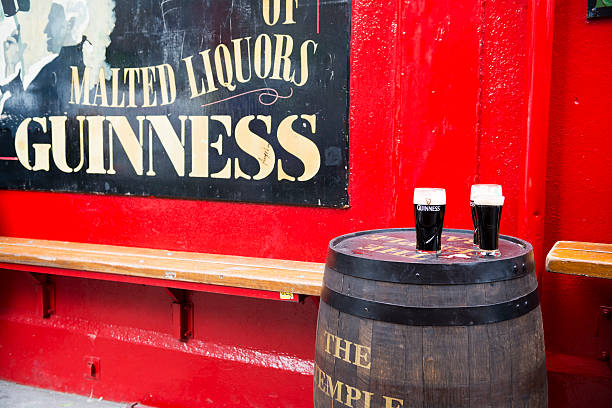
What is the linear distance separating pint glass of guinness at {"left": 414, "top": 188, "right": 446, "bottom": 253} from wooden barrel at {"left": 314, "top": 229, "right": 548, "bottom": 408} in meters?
0.07

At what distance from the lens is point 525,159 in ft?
7.75

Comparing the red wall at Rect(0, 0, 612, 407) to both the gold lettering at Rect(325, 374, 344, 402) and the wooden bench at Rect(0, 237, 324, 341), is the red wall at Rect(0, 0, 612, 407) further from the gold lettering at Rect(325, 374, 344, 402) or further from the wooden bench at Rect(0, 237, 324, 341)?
the gold lettering at Rect(325, 374, 344, 402)

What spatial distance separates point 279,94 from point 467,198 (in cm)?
114

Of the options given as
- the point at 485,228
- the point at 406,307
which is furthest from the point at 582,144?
the point at 406,307

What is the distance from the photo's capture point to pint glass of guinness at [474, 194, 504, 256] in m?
1.73

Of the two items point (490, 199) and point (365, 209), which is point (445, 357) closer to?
point (490, 199)

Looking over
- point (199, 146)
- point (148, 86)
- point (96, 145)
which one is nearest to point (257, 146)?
point (199, 146)

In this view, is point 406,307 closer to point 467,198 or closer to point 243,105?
point 467,198

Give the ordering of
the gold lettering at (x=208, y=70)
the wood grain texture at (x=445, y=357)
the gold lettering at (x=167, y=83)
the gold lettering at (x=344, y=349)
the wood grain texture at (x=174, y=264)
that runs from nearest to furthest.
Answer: the wood grain texture at (x=445, y=357)
the gold lettering at (x=344, y=349)
the wood grain texture at (x=174, y=264)
the gold lettering at (x=208, y=70)
the gold lettering at (x=167, y=83)

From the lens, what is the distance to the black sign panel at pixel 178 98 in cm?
280

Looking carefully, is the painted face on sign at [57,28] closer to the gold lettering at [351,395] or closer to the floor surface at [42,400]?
the floor surface at [42,400]

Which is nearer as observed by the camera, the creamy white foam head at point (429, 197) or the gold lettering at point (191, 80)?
the creamy white foam head at point (429, 197)

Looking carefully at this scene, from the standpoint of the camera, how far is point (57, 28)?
11.3ft

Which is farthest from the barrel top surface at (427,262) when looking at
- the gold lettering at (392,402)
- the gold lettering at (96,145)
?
the gold lettering at (96,145)
